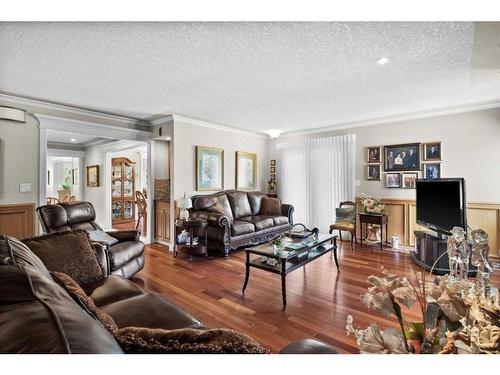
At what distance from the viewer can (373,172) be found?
16.1 feet

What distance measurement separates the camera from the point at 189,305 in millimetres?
2447

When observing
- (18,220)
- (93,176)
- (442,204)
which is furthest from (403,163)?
(93,176)

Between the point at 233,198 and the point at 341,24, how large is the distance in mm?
3721

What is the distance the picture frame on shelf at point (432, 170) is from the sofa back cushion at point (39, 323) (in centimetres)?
498

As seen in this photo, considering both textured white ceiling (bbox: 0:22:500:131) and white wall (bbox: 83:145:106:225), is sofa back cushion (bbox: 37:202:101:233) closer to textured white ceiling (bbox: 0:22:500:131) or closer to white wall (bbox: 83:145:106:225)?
textured white ceiling (bbox: 0:22:500:131)

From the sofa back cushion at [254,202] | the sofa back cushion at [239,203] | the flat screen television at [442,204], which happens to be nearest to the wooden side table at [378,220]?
the flat screen television at [442,204]

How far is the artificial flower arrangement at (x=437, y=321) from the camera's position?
695 millimetres

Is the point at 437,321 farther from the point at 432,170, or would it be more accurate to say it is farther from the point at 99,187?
the point at 99,187

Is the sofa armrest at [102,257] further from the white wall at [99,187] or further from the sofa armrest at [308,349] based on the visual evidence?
the white wall at [99,187]

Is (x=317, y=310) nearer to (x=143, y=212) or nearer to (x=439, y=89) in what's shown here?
(x=439, y=89)

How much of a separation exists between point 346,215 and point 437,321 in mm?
4306

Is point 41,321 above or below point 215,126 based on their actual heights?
Answer: below
